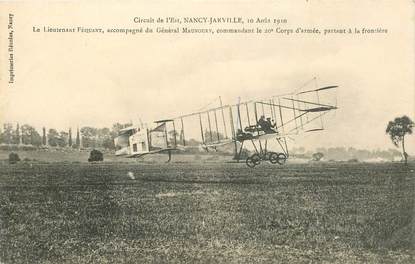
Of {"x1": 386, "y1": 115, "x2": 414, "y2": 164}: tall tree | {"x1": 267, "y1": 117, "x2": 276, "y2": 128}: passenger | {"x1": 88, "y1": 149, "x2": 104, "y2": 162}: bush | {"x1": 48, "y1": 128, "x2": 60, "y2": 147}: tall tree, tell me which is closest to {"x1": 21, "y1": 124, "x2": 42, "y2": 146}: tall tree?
{"x1": 48, "y1": 128, "x2": 60, "y2": 147}: tall tree

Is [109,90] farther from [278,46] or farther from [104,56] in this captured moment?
[278,46]

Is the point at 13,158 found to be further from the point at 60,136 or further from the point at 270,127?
Result: the point at 270,127

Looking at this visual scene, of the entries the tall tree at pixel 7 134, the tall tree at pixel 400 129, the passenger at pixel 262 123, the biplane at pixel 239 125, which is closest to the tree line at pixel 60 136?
the tall tree at pixel 7 134

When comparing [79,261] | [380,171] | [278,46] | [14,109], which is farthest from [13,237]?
[380,171]

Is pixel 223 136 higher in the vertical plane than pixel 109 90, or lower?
lower

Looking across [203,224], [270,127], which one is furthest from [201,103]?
[270,127]

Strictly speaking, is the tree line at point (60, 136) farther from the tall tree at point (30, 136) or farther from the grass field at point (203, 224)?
the grass field at point (203, 224)

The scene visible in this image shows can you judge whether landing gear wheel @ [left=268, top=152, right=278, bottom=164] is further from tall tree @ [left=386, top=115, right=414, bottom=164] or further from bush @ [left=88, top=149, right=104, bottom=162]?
bush @ [left=88, top=149, right=104, bottom=162]
